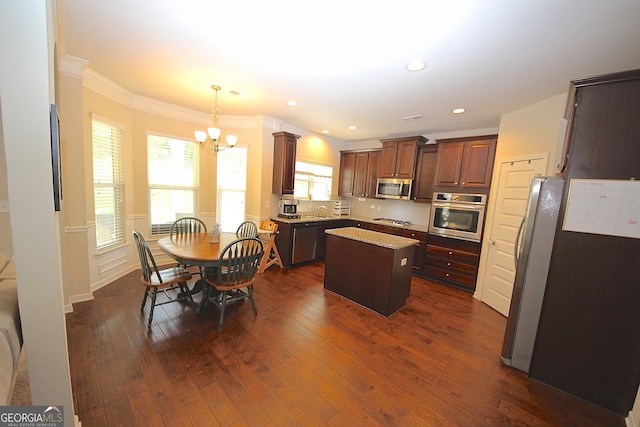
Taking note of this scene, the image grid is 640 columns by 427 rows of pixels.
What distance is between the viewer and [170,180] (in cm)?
402

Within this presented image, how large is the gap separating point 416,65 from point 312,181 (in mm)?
3445

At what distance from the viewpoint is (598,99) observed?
1.65 metres

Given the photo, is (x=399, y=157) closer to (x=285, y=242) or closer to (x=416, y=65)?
(x=416, y=65)

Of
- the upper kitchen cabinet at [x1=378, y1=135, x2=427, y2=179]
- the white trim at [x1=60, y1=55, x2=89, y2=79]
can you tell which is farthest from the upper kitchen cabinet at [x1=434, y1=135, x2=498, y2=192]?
the white trim at [x1=60, y1=55, x2=89, y2=79]

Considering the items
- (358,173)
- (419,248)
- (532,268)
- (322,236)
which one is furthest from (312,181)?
(532,268)

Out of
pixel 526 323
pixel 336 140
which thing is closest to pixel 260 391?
pixel 526 323

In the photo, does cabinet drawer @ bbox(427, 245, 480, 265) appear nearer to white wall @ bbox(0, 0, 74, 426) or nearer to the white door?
the white door

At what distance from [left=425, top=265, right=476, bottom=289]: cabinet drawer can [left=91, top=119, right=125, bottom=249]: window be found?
506 centimetres

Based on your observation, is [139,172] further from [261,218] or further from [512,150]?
[512,150]

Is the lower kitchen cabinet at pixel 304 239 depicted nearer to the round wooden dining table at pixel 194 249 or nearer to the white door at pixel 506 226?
the white door at pixel 506 226

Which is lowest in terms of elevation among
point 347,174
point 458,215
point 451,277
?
point 451,277

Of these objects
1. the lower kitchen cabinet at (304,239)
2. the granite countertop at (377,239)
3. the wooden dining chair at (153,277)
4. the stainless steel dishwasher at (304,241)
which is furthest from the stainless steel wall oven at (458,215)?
the wooden dining chair at (153,277)

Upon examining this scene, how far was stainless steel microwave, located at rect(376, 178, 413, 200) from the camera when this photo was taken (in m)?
4.69

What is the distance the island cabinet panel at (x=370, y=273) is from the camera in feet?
9.18
